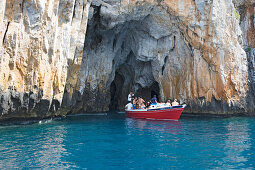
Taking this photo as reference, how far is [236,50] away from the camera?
21625 millimetres

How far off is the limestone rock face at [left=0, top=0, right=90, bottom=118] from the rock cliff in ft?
0.16

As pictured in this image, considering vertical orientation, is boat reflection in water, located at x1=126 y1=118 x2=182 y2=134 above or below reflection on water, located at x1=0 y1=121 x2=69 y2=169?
above

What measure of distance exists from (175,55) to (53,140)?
49.6 feet

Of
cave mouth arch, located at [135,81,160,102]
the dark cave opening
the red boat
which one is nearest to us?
the red boat

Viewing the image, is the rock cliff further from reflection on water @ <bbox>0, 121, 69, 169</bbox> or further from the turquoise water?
the turquoise water

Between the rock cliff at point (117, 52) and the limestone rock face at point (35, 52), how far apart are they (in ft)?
0.16

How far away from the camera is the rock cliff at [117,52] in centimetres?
1316

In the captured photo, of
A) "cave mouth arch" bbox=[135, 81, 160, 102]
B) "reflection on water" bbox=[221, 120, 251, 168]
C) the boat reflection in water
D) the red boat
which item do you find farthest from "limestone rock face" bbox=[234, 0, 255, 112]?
"reflection on water" bbox=[221, 120, 251, 168]

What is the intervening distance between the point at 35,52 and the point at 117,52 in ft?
40.8

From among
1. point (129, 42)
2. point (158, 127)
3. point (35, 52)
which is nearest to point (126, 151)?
point (158, 127)

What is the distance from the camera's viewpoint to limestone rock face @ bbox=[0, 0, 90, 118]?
12391 mm

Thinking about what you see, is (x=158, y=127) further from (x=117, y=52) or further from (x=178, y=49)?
(x=117, y=52)

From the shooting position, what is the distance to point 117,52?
2525 centimetres

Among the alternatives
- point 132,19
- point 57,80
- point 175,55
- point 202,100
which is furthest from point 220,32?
point 57,80
